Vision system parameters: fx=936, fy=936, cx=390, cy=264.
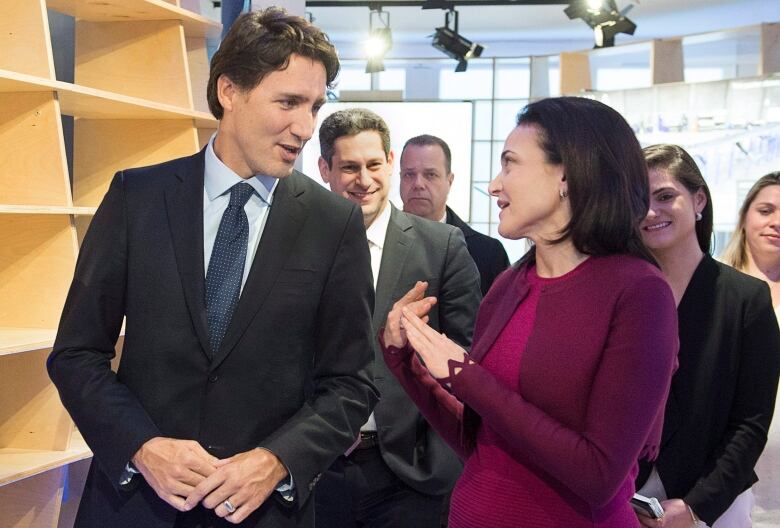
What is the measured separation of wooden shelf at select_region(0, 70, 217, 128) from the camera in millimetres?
2932

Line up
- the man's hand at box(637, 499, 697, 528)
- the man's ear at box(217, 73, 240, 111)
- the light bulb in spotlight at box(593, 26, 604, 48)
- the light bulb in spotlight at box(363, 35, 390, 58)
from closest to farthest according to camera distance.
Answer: the man's ear at box(217, 73, 240, 111)
the man's hand at box(637, 499, 697, 528)
the light bulb in spotlight at box(593, 26, 604, 48)
the light bulb in spotlight at box(363, 35, 390, 58)

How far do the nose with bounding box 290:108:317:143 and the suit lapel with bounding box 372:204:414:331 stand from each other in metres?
0.91

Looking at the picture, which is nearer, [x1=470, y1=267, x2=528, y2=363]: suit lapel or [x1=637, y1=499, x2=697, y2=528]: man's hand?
[x1=470, y1=267, x2=528, y2=363]: suit lapel

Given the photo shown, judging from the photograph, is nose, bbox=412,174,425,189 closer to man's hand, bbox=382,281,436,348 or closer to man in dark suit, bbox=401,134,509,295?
man in dark suit, bbox=401,134,509,295

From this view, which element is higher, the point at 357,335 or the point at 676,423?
the point at 357,335

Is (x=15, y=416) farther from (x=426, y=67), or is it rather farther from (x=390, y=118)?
(x=426, y=67)

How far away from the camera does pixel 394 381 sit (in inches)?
108

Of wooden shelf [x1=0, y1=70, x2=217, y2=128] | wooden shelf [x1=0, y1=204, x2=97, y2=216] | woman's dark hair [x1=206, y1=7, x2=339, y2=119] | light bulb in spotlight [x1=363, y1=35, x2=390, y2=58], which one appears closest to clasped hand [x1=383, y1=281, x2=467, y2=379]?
woman's dark hair [x1=206, y1=7, x2=339, y2=119]

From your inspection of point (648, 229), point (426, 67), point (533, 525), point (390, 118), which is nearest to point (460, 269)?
point (648, 229)

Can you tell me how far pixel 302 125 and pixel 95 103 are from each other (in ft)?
5.74

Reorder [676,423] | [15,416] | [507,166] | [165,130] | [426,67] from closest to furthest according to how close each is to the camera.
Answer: [507,166] → [676,423] → [15,416] → [165,130] → [426,67]

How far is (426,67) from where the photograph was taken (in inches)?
494

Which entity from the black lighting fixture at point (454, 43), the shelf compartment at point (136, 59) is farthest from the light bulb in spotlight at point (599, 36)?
the shelf compartment at point (136, 59)

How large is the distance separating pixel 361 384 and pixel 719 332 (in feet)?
3.27
